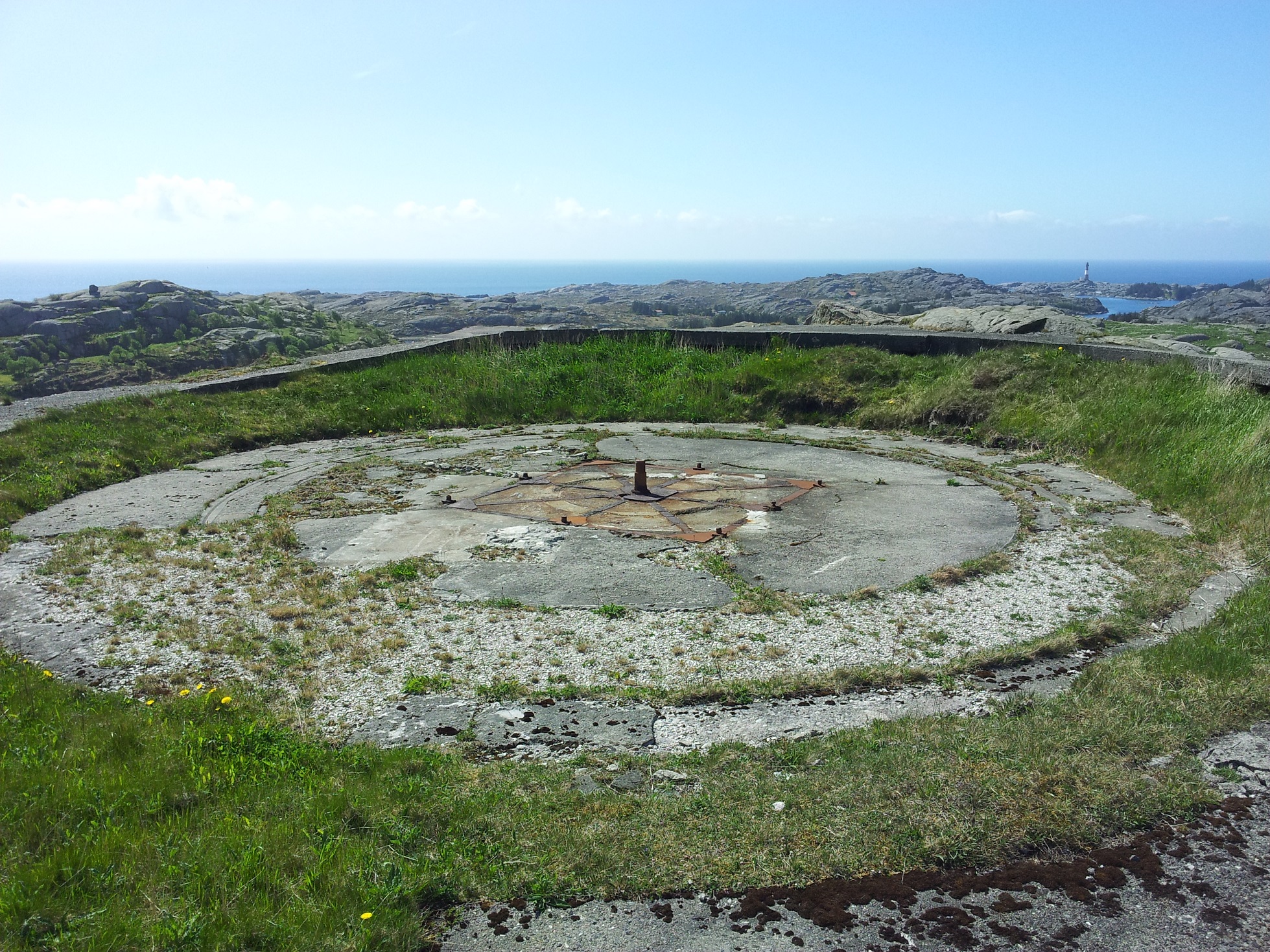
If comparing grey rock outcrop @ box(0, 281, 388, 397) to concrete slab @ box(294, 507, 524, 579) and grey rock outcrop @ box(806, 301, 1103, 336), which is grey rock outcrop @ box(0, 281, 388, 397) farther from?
concrete slab @ box(294, 507, 524, 579)

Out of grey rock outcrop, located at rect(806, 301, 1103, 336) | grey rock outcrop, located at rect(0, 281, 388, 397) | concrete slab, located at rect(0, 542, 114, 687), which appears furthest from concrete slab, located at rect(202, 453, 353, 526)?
grey rock outcrop, located at rect(806, 301, 1103, 336)

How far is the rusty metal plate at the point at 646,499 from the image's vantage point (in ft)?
27.3

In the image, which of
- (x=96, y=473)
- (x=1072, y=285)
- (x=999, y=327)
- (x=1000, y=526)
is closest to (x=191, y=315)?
(x=96, y=473)

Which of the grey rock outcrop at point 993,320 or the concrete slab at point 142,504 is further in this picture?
the grey rock outcrop at point 993,320

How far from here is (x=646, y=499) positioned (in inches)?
358

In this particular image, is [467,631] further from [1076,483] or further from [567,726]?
[1076,483]

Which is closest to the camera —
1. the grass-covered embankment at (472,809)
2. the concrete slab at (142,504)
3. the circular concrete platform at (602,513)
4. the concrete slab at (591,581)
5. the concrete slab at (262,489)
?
the grass-covered embankment at (472,809)

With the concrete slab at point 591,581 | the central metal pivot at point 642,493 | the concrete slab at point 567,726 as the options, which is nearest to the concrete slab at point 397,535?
the concrete slab at point 591,581

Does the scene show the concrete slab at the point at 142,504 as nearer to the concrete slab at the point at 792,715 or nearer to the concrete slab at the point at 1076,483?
the concrete slab at the point at 792,715

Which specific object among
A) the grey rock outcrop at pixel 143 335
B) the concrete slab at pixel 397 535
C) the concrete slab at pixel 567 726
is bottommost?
the concrete slab at pixel 567 726

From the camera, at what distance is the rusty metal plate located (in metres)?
8.33

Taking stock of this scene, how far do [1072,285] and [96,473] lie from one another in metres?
46.0

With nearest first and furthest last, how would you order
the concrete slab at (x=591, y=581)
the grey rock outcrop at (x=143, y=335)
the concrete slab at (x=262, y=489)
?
the concrete slab at (x=591, y=581), the concrete slab at (x=262, y=489), the grey rock outcrop at (x=143, y=335)

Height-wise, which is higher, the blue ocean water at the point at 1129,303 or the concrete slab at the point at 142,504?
the blue ocean water at the point at 1129,303
